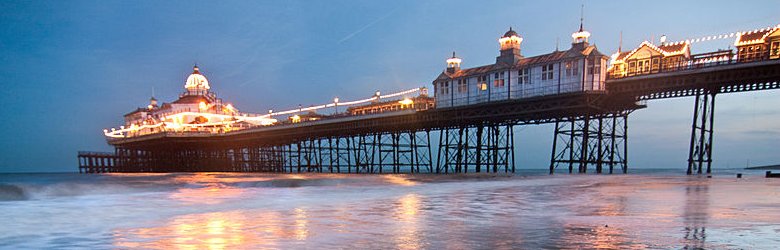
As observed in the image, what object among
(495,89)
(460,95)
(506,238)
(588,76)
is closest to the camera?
(506,238)

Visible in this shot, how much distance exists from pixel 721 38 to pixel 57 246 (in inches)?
1473

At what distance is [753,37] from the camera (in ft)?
101

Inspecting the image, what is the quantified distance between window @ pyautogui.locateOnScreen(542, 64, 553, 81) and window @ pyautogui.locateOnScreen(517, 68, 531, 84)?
1.26 m

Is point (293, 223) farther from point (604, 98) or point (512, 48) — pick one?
point (512, 48)

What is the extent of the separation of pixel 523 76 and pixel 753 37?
15.3 metres

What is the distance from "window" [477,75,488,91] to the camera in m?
40.2

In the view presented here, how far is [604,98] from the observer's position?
111 feet

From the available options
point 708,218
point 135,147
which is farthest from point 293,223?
point 135,147

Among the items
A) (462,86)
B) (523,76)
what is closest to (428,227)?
(523,76)

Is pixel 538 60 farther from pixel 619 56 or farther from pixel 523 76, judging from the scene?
pixel 619 56

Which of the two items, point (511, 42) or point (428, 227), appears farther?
point (511, 42)

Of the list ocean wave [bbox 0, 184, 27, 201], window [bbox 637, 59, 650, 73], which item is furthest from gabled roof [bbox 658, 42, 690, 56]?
ocean wave [bbox 0, 184, 27, 201]

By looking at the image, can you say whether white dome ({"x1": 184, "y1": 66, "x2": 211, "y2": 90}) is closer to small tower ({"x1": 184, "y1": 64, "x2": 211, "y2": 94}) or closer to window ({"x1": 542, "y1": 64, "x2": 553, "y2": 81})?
small tower ({"x1": 184, "y1": 64, "x2": 211, "y2": 94})

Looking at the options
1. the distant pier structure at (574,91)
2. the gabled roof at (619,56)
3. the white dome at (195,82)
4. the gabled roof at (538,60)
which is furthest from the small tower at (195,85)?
the gabled roof at (619,56)
